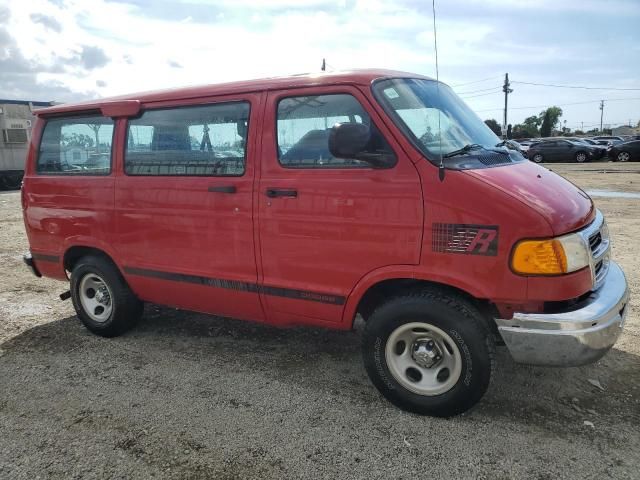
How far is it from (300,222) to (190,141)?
122 cm

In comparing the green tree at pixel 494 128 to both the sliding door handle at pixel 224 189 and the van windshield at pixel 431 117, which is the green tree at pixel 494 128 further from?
the sliding door handle at pixel 224 189

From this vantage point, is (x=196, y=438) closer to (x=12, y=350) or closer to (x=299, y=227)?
(x=299, y=227)

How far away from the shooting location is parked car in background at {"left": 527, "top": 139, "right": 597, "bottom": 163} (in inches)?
1115

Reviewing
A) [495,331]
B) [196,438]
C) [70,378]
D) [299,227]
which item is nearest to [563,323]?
[495,331]

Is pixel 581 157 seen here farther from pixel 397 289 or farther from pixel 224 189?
pixel 224 189

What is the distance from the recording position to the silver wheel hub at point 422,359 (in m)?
3.12

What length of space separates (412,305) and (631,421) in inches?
59.8

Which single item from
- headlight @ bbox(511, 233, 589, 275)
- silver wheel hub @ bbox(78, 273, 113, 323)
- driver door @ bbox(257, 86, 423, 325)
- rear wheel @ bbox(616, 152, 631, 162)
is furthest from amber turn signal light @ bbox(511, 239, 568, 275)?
rear wheel @ bbox(616, 152, 631, 162)

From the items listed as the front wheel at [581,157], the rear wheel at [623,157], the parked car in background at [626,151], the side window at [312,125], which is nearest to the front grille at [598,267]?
the side window at [312,125]

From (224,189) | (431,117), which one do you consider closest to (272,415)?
(224,189)

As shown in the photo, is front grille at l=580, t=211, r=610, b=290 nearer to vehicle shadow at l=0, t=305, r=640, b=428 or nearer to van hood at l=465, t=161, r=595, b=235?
van hood at l=465, t=161, r=595, b=235

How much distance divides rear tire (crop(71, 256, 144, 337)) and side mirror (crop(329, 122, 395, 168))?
8.40ft

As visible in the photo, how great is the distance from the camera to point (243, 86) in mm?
3703

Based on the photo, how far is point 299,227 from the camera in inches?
135
